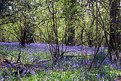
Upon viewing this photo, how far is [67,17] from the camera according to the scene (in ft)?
49.5

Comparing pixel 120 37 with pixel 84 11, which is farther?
pixel 120 37

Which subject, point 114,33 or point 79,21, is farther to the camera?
point 114,33

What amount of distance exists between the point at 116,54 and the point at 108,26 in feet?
6.60

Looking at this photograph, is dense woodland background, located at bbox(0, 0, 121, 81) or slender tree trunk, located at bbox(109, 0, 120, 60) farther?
slender tree trunk, located at bbox(109, 0, 120, 60)

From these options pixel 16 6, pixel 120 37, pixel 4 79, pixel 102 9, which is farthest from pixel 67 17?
pixel 4 79

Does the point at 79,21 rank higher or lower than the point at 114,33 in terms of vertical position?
higher

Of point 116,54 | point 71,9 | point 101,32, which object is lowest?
point 116,54

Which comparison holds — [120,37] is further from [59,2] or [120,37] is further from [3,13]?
[3,13]

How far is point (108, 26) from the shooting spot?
1389 centimetres

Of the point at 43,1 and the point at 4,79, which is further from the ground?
Answer: the point at 43,1

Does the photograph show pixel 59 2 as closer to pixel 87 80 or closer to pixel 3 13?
pixel 87 80

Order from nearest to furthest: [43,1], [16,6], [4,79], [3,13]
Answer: [4,79]
[43,1]
[16,6]
[3,13]

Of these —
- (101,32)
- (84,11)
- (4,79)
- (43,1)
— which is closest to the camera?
(4,79)

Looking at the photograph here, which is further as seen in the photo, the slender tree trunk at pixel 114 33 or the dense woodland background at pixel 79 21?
the slender tree trunk at pixel 114 33
